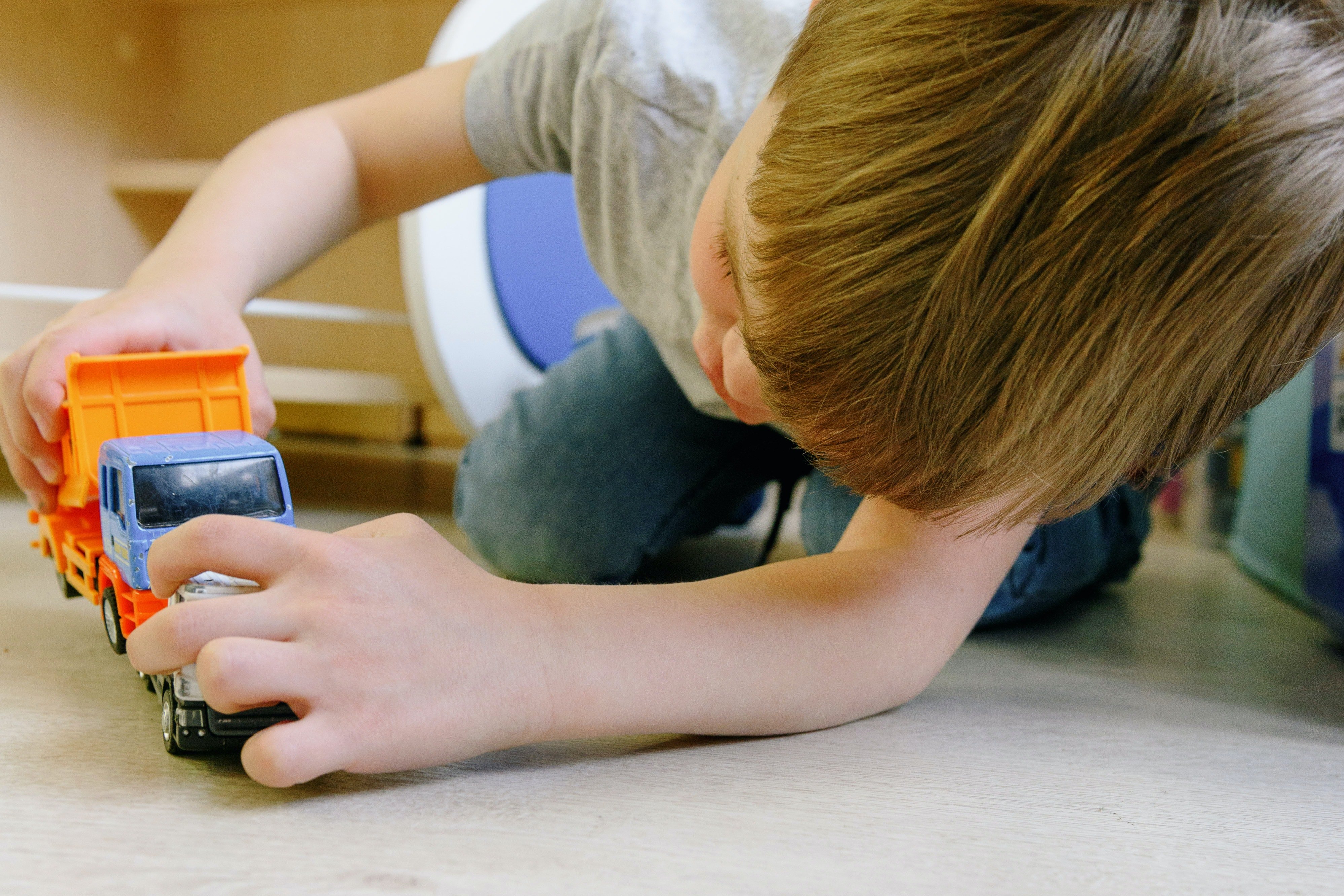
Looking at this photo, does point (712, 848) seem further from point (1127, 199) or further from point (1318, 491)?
point (1318, 491)

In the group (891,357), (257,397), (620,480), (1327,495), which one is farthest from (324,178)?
(1327,495)

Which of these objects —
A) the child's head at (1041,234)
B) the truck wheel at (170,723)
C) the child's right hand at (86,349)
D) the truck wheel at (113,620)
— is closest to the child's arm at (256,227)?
the child's right hand at (86,349)

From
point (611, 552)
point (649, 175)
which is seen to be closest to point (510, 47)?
point (649, 175)

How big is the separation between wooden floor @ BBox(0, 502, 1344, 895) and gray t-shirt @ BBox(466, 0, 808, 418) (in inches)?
13.2

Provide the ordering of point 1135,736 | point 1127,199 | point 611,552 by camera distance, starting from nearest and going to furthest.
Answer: point 1127,199 → point 1135,736 → point 611,552

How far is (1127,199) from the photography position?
0.36 m

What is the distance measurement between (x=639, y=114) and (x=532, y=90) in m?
0.12

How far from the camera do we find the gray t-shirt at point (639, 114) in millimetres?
726

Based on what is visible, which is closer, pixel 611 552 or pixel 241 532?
pixel 241 532

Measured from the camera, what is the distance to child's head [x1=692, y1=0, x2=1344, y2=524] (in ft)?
1.17

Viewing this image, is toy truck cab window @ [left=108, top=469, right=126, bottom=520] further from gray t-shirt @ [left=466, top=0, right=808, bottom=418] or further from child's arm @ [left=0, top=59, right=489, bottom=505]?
gray t-shirt @ [left=466, top=0, right=808, bottom=418]

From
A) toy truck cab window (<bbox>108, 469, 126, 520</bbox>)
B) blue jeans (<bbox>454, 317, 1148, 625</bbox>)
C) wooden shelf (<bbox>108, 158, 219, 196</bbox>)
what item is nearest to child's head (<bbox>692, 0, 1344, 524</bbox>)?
toy truck cab window (<bbox>108, 469, 126, 520</bbox>)

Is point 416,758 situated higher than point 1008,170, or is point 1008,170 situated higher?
point 1008,170

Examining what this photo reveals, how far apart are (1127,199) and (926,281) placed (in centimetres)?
7
